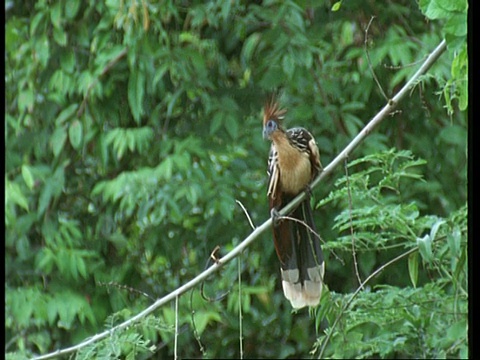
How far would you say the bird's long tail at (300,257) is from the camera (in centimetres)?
108

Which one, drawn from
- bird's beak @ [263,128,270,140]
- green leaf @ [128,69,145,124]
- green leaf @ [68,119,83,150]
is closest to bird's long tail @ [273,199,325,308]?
bird's beak @ [263,128,270,140]

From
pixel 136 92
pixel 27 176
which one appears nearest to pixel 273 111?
pixel 136 92

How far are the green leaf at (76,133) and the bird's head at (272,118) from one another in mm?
464

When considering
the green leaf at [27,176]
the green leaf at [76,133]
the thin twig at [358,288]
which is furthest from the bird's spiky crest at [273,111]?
the green leaf at [27,176]

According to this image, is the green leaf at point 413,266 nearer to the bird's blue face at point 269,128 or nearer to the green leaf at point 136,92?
the bird's blue face at point 269,128

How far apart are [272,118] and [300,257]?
0.65 ft

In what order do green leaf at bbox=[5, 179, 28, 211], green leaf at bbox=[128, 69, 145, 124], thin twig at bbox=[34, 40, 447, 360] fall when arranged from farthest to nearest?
green leaf at bbox=[5, 179, 28, 211] < green leaf at bbox=[128, 69, 145, 124] < thin twig at bbox=[34, 40, 447, 360]

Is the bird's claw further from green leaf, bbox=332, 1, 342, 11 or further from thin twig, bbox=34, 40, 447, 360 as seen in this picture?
green leaf, bbox=332, 1, 342, 11

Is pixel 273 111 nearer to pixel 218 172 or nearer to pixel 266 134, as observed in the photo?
pixel 266 134

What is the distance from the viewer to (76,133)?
1.46 m

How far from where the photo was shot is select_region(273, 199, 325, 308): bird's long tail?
3.54 ft

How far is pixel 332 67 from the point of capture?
1346 mm

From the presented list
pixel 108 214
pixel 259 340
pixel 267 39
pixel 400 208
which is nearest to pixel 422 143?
pixel 400 208

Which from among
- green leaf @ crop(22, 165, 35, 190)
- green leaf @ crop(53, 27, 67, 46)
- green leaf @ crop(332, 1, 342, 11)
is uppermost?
green leaf @ crop(332, 1, 342, 11)
